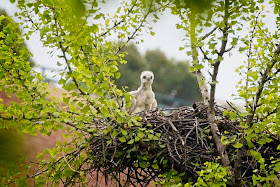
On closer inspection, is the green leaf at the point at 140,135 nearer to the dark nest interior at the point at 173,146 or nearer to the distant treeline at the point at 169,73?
the dark nest interior at the point at 173,146

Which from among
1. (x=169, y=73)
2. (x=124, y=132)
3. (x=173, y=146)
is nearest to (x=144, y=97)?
(x=173, y=146)

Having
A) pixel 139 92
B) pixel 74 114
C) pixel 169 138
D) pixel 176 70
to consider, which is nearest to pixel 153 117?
pixel 169 138

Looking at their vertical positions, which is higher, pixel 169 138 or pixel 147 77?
pixel 147 77

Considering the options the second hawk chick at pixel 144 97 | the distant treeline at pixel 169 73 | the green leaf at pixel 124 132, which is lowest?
the green leaf at pixel 124 132

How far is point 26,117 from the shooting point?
2010 millimetres

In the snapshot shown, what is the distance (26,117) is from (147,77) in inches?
53.6

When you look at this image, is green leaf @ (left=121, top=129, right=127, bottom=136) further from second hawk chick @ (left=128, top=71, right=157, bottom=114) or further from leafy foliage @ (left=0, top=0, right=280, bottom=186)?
second hawk chick @ (left=128, top=71, right=157, bottom=114)

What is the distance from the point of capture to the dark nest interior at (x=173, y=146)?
2.04m

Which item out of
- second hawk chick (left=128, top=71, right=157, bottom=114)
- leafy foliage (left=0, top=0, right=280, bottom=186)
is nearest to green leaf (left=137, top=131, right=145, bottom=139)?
leafy foliage (left=0, top=0, right=280, bottom=186)

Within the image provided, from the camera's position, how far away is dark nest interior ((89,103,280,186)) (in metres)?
2.04

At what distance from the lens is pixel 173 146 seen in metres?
2.05

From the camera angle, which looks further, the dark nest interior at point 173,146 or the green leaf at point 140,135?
the dark nest interior at point 173,146

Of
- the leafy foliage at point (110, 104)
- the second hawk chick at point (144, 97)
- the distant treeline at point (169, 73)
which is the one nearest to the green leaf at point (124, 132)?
the leafy foliage at point (110, 104)

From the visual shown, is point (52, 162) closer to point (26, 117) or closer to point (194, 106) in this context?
point (26, 117)
